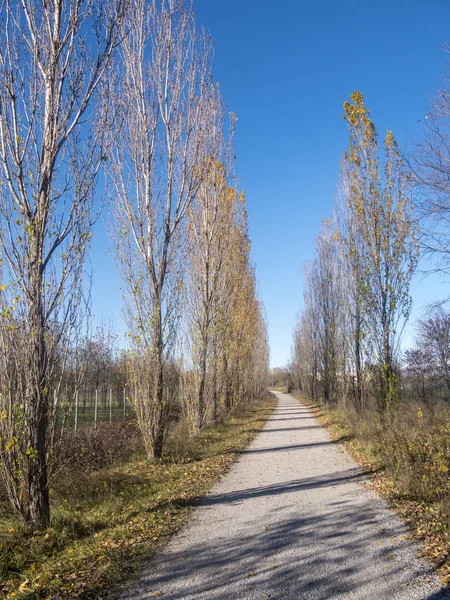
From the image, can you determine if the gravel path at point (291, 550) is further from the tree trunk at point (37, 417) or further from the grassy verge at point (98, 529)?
the tree trunk at point (37, 417)

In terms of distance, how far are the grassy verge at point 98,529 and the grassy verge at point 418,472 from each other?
281 cm

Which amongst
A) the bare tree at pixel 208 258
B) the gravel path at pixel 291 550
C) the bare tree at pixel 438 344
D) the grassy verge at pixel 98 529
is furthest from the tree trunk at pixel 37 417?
the bare tree at pixel 438 344

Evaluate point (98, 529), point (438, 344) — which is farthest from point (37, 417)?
point (438, 344)

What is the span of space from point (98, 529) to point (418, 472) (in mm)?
4432

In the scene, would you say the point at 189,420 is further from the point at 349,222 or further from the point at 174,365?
the point at 349,222

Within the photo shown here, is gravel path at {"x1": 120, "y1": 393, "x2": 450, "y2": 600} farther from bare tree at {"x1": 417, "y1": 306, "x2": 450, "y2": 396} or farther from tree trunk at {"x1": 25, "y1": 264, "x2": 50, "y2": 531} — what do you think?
bare tree at {"x1": 417, "y1": 306, "x2": 450, "y2": 396}

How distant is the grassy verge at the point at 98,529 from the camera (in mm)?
4109

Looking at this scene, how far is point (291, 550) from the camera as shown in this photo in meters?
4.71

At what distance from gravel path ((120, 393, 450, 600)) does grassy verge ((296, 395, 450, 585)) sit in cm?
22

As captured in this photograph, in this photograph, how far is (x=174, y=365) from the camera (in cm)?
1111

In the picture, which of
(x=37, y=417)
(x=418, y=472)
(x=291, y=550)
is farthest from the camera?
(x=418, y=472)

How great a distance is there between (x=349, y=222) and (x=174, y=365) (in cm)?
1050

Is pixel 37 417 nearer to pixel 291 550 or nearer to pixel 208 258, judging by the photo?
pixel 291 550

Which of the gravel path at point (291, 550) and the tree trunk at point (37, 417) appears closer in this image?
the gravel path at point (291, 550)
